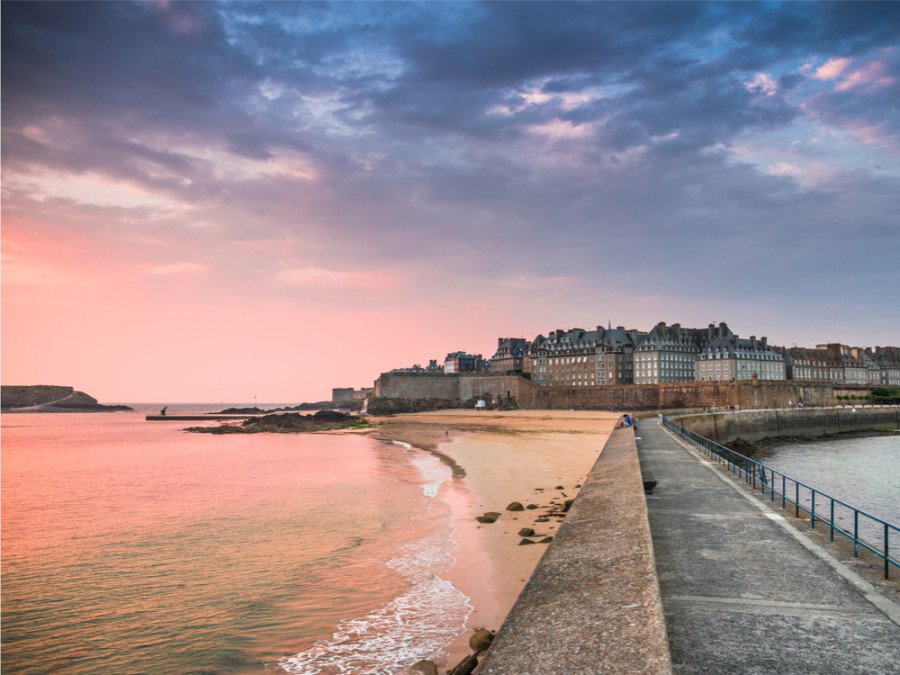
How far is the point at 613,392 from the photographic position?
86.2 m

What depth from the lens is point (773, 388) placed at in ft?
254

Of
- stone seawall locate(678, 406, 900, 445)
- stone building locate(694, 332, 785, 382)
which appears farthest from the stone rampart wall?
stone seawall locate(678, 406, 900, 445)

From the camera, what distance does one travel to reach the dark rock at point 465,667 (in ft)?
22.3

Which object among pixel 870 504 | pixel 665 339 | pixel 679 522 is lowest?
pixel 870 504

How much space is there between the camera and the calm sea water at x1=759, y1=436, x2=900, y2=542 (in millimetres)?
22203

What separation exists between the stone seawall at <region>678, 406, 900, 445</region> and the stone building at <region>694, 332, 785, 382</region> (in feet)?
84.0

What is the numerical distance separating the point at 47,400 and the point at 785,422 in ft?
703

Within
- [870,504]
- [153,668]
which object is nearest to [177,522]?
[153,668]

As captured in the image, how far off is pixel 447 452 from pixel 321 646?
2664cm

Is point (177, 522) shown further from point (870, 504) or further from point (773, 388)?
point (773, 388)

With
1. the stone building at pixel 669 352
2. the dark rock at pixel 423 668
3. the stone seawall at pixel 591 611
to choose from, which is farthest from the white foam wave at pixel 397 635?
the stone building at pixel 669 352

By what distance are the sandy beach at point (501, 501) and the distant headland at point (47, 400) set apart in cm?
17273

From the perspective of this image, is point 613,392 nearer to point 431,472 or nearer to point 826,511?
point 431,472

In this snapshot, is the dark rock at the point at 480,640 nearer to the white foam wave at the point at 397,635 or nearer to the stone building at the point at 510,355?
the white foam wave at the point at 397,635
